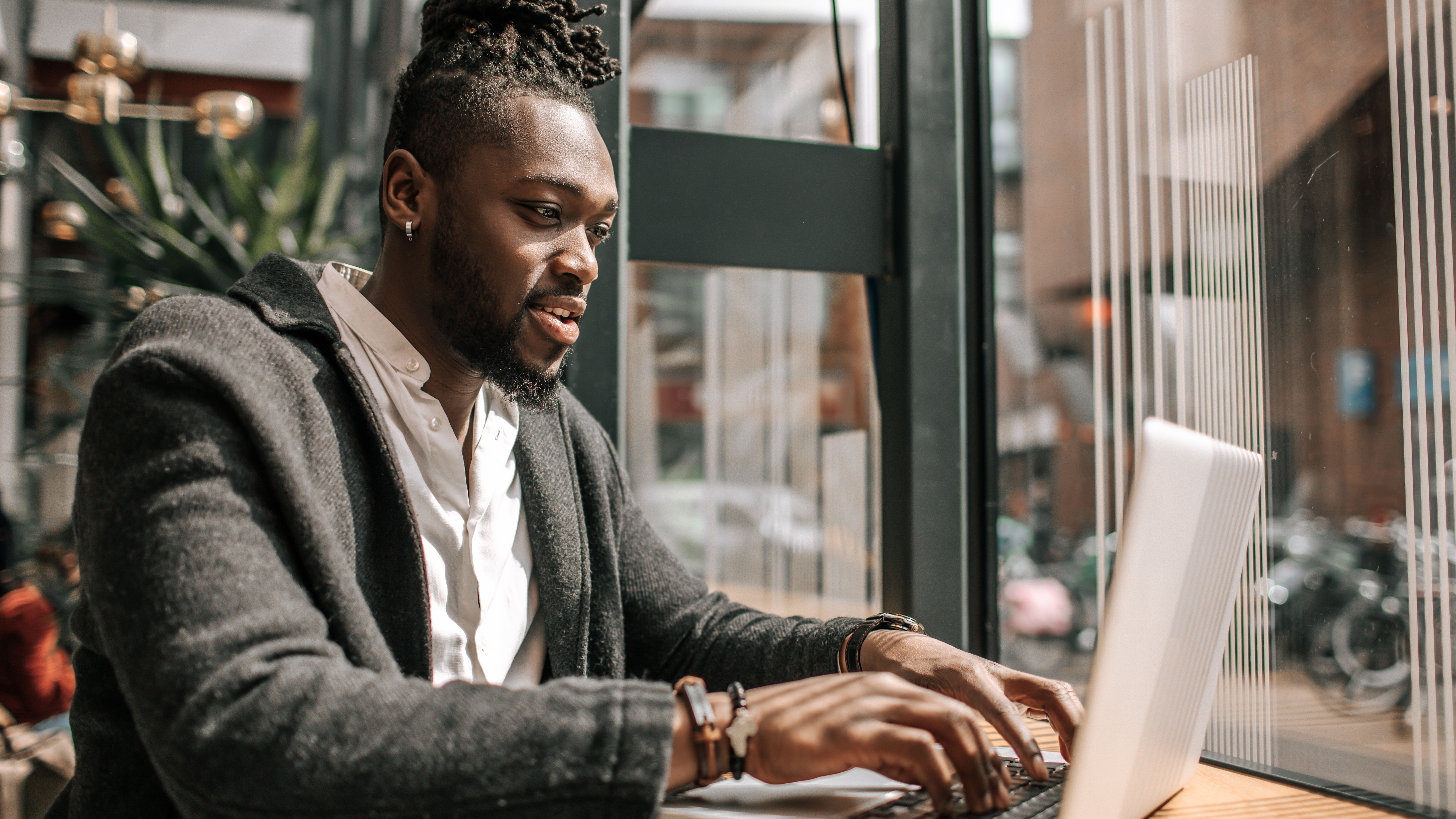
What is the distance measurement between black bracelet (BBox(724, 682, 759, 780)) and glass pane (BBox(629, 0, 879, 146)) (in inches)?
44.3

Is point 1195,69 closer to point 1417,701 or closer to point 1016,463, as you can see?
point 1417,701

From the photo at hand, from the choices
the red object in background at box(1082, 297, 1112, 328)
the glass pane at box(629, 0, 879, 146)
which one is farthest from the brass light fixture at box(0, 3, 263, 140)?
the red object in background at box(1082, 297, 1112, 328)

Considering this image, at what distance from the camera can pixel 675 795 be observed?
2.85 feet

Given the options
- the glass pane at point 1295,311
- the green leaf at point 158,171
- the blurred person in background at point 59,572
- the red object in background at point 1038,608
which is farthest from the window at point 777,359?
the red object in background at point 1038,608

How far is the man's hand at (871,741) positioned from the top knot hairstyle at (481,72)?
0.75 meters

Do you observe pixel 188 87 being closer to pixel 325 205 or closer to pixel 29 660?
pixel 325 205

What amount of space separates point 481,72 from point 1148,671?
0.99 meters

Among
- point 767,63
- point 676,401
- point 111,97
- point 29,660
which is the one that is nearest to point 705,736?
point 29,660

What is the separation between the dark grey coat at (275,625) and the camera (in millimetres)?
676

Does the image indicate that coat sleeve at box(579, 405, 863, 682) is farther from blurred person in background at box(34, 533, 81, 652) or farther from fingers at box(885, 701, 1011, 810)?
blurred person in background at box(34, 533, 81, 652)

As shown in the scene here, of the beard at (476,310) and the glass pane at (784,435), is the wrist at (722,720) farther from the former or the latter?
the glass pane at (784,435)

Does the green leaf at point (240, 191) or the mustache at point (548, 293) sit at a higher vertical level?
the green leaf at point (240, 191)

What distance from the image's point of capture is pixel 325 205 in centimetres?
369

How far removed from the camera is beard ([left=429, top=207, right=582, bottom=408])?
1.16 metres
